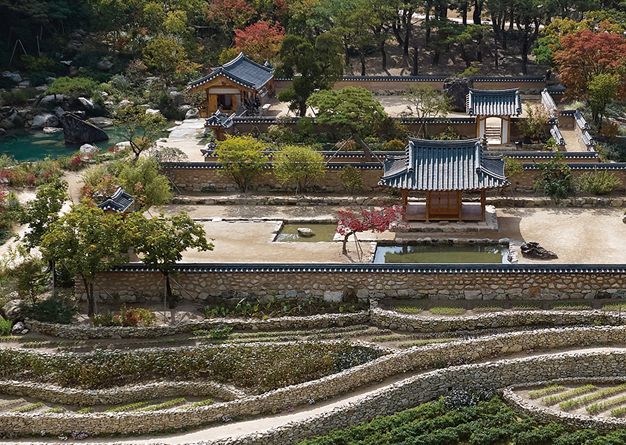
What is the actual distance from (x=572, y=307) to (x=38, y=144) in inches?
1434

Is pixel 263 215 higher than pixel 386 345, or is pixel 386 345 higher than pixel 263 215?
pixel 263 215

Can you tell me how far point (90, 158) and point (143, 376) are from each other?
790 inches

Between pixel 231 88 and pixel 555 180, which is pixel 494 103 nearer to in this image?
pixel 555 180

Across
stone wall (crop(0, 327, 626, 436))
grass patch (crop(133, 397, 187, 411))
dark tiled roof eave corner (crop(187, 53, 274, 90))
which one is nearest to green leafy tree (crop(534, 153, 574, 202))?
stone wall (crop(0, 327, 626, 436))

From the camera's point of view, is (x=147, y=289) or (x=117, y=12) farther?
(x=117, y=12)

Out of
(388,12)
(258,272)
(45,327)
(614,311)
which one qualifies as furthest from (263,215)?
(388,12)

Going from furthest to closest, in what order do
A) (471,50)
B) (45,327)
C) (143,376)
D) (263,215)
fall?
1. (471,50)
2. (263,215)
3. (45,327)
4. (143,376)

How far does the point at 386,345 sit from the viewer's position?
25266 millimetres

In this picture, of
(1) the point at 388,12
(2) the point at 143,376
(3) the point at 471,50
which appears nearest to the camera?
(2) the point at 143,376

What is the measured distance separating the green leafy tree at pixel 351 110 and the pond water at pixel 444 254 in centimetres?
1026

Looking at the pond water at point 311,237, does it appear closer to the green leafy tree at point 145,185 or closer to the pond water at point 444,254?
the pond water at point 444,254

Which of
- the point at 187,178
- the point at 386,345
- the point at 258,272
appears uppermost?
the point at 187,178

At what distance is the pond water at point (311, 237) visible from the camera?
32.3m

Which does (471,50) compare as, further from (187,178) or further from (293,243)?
(293,243)
